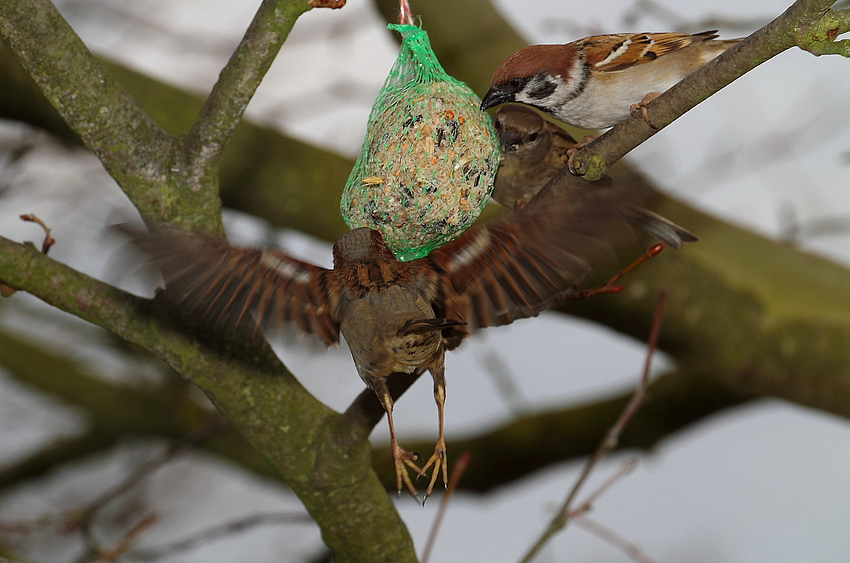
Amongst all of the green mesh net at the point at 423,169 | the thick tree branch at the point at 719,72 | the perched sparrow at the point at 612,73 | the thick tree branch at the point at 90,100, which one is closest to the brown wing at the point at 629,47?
the perched sparrow at the point at 612,73

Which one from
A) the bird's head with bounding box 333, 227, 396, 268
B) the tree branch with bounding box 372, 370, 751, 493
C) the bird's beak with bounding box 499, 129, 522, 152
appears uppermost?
the bird's head with bounding box 333, 227, 396, 268

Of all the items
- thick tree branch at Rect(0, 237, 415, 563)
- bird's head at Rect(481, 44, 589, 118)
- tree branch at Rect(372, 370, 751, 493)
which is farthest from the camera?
tree branch at Rect(372, 370, 751, 493)

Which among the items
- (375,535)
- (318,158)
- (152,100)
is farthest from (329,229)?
(375,535)

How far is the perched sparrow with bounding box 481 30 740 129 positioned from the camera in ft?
7.47

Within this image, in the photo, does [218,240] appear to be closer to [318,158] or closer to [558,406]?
[318,158]

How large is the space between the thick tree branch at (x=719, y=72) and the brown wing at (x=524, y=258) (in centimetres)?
14

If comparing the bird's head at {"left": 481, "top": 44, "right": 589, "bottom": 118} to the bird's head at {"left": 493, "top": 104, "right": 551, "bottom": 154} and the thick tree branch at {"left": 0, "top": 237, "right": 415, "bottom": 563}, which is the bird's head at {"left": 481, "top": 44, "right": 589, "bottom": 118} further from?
the thick tree branch at {"left": 0, "top": 237, "right": 415, "bottom": 563}

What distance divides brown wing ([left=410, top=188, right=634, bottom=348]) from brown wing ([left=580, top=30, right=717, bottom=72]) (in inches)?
35.9

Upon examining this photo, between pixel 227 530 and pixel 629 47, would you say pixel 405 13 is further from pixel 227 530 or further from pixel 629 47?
pixel 227 530

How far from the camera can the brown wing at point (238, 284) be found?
162 cm

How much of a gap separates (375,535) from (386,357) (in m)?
0.68

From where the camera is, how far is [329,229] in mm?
3623

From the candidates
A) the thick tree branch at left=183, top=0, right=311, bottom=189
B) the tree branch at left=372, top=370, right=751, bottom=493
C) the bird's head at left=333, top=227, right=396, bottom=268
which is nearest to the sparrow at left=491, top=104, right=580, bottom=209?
the bird's head at left=333, top=227, right=396, bottom=268

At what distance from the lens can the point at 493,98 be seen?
210cm
